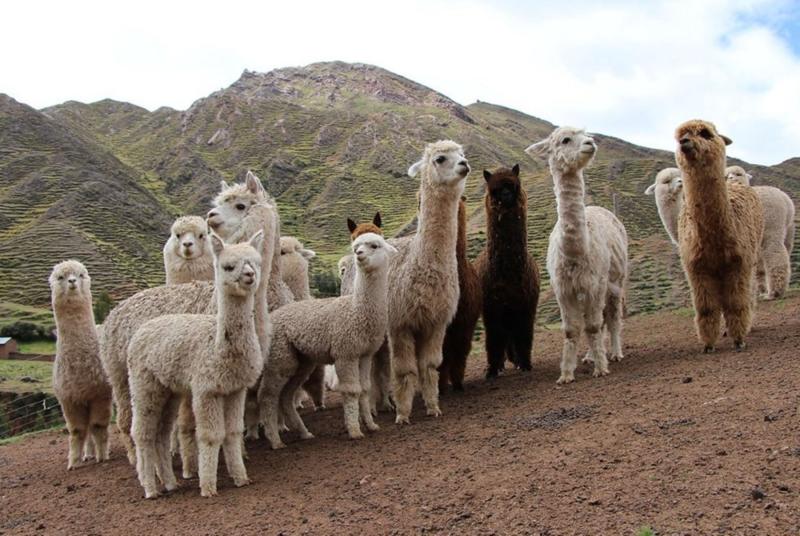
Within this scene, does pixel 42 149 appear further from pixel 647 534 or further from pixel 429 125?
pixel 647 534

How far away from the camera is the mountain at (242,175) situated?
39.1 m

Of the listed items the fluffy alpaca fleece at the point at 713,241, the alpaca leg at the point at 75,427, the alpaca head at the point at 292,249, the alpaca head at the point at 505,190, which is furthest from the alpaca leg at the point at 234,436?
the fluffy alpaca fleece at the point at 713,241

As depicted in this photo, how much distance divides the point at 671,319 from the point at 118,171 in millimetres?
70511

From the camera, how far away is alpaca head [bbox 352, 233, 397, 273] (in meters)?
7.55

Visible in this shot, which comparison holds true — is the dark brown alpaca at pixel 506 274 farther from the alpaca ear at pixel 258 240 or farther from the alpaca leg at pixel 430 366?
the alpaca ear at pixel 258 240

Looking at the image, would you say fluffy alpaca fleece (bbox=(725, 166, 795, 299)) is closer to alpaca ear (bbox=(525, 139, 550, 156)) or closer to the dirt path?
the dirt path

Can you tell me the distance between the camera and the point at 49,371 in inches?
1103

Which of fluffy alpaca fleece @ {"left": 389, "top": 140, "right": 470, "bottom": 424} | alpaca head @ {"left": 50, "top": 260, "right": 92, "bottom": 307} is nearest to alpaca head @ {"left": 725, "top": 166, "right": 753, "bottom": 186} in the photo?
fluffy alpaca fleece @ {"left": 389, "top": 140, "right": 470, "bottom": 424}

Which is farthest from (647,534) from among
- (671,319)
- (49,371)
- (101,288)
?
(101,288)

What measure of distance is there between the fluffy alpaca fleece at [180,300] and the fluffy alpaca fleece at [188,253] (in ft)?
2.40

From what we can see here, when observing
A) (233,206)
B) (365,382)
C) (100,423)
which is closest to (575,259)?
(365,382)

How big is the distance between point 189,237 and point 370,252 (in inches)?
101

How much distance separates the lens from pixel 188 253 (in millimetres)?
8820

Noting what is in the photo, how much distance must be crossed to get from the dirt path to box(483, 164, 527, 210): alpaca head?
7.64ft
